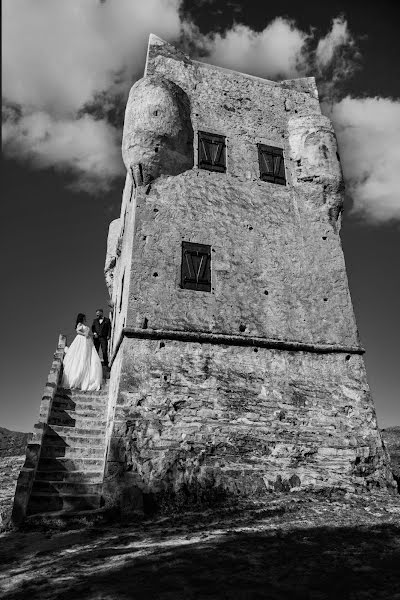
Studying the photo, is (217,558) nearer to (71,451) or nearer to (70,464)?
(70,464)

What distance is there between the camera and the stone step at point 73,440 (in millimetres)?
8070

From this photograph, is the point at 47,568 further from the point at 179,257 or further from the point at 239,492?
the point at 179,257

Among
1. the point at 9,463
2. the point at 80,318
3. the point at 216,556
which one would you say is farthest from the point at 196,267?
the point at 9,463

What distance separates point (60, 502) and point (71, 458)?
947mm

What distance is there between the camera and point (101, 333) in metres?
12.8

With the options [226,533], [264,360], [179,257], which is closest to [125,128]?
[179,257]

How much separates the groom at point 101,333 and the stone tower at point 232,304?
2515mm

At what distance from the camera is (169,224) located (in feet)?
33.1

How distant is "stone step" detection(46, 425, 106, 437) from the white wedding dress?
1346 millimetres

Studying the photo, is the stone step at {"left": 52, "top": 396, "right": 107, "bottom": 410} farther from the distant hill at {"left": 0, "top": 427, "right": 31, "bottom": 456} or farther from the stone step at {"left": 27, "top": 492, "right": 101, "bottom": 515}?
the distant hill at {"left": 0, "top": 427, "right": 31, "bottom": 456}

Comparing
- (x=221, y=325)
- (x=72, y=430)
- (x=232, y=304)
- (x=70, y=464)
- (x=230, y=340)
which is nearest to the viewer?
(x=70, y=464)

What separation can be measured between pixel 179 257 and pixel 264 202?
125 inches

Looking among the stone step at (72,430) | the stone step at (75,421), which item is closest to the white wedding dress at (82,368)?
the stone step at (75,421)

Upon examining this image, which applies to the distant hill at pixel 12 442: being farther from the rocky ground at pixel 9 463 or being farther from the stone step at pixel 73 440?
the stone step at pixel 73 440
